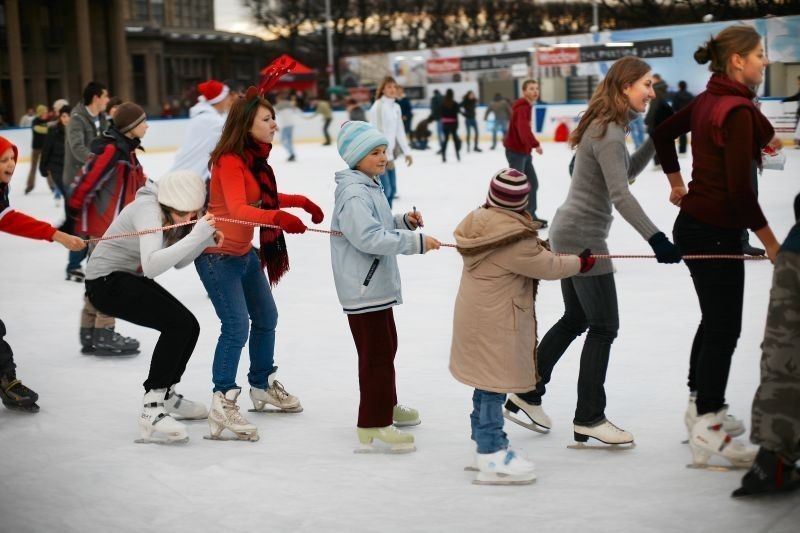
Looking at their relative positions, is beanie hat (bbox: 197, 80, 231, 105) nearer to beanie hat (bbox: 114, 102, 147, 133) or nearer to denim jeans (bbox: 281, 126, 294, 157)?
beanie hat (bbox: 114, 102, 147, 133)

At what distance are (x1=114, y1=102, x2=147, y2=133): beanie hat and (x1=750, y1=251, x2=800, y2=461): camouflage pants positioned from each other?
389 centimetres

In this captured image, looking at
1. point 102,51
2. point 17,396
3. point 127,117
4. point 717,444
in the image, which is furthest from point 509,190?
point 102,51

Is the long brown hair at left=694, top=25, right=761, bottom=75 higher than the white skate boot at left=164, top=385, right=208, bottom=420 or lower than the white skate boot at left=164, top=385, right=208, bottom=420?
higher

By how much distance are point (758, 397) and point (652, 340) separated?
99.6 inches

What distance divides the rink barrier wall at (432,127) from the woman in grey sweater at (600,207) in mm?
16549

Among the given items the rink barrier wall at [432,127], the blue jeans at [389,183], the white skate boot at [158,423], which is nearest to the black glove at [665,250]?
the white skate boot at [158,423]

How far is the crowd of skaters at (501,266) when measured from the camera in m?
3.71

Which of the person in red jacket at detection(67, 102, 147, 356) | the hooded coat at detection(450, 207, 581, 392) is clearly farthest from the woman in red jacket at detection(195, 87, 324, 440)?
the person in red jacket at detection(67, 102, 147, 356)

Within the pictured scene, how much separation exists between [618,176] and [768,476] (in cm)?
117

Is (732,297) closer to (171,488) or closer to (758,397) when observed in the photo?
(758,397)

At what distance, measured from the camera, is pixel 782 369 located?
11.3 feet

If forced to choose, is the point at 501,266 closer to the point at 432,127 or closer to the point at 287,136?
the point at 287,136

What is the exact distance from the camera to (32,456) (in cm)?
445

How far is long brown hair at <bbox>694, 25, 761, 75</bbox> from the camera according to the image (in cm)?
378
